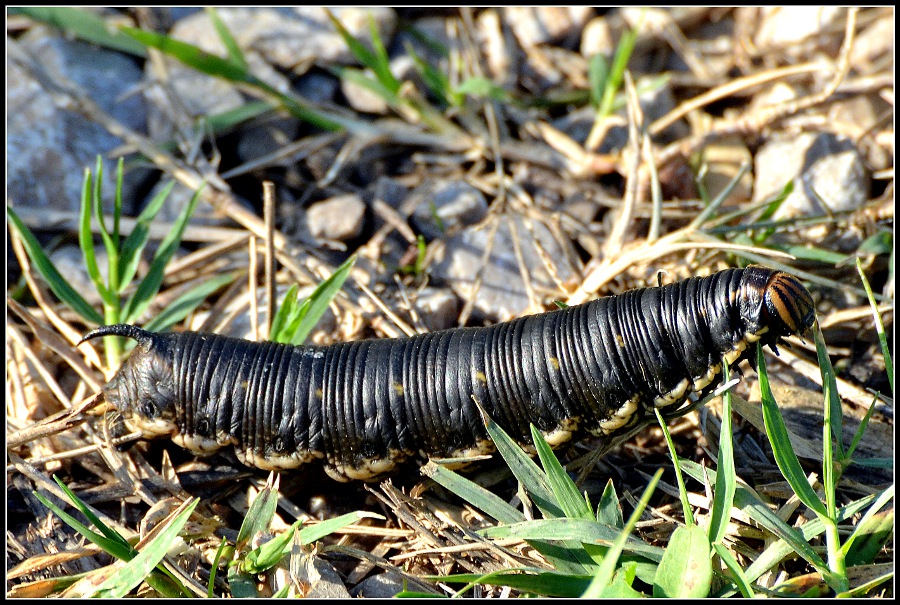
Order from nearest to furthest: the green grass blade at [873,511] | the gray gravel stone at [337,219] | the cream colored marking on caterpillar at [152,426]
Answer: the green grass blade at [873,511]
the cream colored marking on caterpillar at [152,426]
the gray gravel stone at [337,219]

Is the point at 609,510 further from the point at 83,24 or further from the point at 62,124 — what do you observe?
the point at 83,24

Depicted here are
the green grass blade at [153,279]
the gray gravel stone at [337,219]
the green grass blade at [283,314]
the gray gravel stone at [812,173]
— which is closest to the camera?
the green grass blade at [283,314]

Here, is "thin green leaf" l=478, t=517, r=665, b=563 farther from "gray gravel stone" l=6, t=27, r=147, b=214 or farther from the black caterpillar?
"gray gravel stone" l=6, t=27, r=147, b=214

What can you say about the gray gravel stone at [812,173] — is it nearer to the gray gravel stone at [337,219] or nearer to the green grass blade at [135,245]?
the gray gravel stone at [337,219]

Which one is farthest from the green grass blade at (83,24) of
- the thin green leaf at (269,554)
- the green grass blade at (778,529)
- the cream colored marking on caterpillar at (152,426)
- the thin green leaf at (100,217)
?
the green grass blade at (778,529)

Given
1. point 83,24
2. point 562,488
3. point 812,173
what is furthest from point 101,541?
point 812,173

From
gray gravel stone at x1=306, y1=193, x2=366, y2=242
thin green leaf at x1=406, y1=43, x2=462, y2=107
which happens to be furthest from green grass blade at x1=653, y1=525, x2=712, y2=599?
thin green leaf at x1=406, y1=43, x2=462, y2=107
